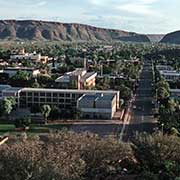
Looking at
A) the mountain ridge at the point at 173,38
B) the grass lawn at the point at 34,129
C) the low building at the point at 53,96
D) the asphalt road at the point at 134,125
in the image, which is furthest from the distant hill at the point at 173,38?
the grass lawn at the point at 34,129

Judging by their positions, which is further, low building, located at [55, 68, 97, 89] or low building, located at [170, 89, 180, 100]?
low building, located at [55, 68, 97, 89]

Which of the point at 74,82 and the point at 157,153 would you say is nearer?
the point at 157,153

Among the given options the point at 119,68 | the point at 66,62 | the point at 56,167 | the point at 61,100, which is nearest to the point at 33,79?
the point at 61,100

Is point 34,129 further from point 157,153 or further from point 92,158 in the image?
point 157,153

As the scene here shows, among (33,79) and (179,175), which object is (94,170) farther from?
(33,79)

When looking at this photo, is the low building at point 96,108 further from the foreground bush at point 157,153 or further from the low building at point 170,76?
the low building at point 170,76

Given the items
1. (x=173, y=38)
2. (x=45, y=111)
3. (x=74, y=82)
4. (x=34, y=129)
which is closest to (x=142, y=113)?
(x=45, y=111)

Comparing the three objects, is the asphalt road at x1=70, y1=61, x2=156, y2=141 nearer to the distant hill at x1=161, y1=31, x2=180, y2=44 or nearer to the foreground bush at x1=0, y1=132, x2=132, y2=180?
the foreground bush at x1=0, y1=132, x2=132, y2=180

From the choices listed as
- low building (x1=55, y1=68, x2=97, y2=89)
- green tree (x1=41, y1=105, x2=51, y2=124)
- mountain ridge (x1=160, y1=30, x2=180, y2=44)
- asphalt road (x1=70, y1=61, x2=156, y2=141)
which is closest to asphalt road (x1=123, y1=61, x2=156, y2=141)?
asphalt road (x1=70, y1=61, x2=156, y2=141)
